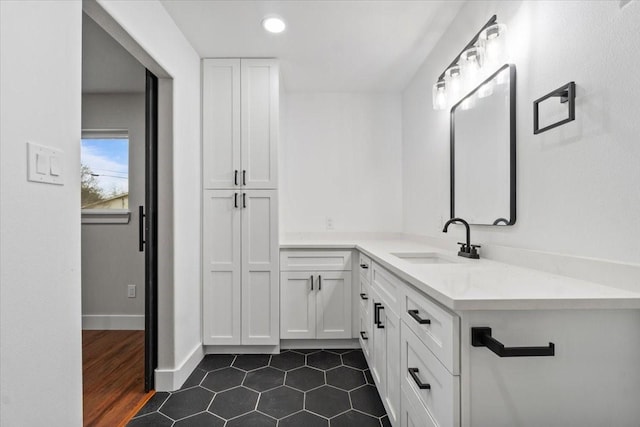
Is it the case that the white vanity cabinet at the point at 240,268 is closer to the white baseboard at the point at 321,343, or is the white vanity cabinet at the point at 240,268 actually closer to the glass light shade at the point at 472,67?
the white baseboard at the point at 321,343

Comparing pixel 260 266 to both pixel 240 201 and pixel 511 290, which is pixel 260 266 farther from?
pixel 511 290

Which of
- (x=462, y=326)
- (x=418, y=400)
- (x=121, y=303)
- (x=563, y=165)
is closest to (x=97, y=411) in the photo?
(x=121, y=303)

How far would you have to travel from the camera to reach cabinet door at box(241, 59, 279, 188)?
2.49 metres

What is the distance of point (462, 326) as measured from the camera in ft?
2.73

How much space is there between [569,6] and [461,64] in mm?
701

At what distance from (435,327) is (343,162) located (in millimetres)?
2341

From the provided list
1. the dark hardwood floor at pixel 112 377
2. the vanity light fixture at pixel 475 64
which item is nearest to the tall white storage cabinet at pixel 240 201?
the dark hardwood floor at pixel 112 377

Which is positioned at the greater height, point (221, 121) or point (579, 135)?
point (221, 121)

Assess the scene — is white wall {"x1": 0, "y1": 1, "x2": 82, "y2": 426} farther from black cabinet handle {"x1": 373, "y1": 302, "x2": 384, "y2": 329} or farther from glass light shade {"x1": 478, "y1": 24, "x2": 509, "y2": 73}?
glass light shade {"x1": 478, "y1": 24, "x2": 509, "y2": 73}

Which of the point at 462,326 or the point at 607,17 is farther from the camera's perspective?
the point at 607,17

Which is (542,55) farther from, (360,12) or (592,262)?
(360,12)

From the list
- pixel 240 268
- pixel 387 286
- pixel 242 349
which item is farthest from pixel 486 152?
pixel 242 349

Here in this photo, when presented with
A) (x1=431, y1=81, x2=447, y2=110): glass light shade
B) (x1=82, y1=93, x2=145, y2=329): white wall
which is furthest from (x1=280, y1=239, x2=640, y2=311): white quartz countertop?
(x1=82, y1=93, x2=145, y2=329): white wall

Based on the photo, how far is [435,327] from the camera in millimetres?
974
